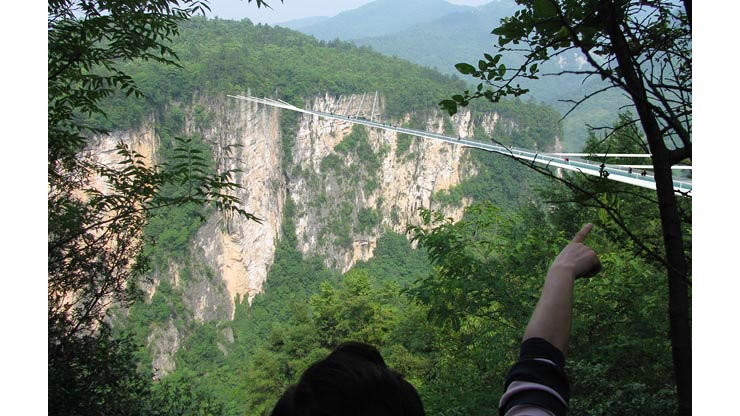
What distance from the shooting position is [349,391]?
0.38 m

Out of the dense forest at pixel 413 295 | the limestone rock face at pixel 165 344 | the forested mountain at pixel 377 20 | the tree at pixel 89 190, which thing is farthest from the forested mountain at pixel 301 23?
the tree at pixel 89 190

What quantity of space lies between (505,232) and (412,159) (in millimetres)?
25913

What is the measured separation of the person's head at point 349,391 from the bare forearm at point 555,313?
116mm

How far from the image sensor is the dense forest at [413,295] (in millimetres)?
2047

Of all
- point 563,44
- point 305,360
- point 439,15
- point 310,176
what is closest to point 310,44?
point 310,176

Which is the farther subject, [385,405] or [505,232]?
[505,232]

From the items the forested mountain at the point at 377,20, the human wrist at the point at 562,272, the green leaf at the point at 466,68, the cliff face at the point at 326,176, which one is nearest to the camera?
the human wrist at the point at 562,272

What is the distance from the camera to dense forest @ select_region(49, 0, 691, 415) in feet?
6.72

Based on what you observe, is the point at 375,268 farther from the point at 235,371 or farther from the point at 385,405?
the point at 385,405

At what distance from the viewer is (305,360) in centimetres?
796

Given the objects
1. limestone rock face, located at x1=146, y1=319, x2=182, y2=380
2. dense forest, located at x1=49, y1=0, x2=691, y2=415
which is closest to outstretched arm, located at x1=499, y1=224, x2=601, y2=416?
dense forest, located at x1=49, y1=0, x2=691, y2=415

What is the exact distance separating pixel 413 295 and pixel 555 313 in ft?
9.09

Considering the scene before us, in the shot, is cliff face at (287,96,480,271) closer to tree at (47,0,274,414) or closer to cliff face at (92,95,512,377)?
cliff face at (92,95,512,377)

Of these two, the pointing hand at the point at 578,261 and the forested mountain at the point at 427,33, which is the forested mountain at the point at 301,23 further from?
the pointing hand at the point at 578,261
